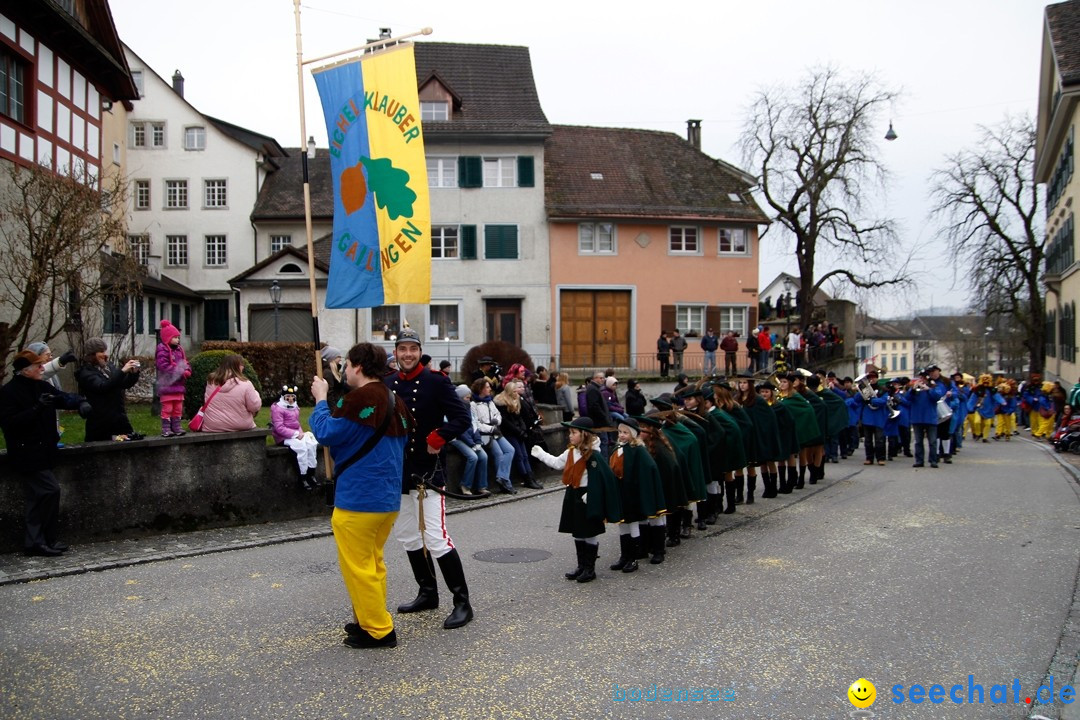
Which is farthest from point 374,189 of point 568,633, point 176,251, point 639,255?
point 176,251

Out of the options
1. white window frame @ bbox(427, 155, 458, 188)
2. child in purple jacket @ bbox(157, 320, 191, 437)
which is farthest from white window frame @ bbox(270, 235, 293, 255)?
child in purple jacket @ bbox(157, 320, 191, 437)

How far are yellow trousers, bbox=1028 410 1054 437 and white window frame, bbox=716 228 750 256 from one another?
14804mm

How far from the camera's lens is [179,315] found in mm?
38438

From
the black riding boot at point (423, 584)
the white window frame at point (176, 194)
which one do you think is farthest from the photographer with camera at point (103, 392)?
the white window frame at point (176, 194)

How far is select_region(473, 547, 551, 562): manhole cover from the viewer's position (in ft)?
28.8

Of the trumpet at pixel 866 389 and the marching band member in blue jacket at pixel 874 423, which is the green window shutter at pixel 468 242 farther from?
the marching band member in blue jacket at pixel 874 423

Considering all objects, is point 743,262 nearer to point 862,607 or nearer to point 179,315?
point 179,315

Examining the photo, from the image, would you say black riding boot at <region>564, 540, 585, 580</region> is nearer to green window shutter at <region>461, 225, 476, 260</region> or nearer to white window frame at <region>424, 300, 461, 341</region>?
white window frame at <region>424, 300, 461, 341</region>

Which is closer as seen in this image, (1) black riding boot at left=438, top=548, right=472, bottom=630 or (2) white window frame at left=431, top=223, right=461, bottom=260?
(1) black riding boot at left=438, top=548, right=472, bottom=630

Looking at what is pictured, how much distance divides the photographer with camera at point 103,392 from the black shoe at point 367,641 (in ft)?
16.2

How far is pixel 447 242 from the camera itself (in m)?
36.1

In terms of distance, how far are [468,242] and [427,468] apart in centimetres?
2963

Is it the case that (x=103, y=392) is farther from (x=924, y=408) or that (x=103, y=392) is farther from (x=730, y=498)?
(x=924, y=408)

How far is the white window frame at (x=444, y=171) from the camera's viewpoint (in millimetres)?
35906
